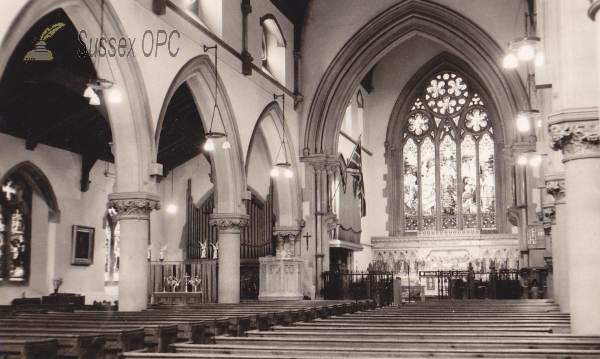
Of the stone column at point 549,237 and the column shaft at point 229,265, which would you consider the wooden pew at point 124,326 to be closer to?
the stone column at point 549,237

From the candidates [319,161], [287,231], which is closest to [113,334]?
[287,231]

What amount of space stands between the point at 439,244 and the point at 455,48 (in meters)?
8.31

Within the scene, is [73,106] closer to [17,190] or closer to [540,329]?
[17,190]

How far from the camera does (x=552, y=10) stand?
993cm

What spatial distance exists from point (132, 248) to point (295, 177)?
9.02 m

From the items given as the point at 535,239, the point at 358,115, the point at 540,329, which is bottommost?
the point at 540,329

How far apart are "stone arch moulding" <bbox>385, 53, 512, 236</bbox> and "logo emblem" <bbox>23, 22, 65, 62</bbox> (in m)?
17.0

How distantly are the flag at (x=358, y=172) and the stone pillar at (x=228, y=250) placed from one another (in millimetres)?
7063

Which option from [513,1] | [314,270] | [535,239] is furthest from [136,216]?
[513,1]

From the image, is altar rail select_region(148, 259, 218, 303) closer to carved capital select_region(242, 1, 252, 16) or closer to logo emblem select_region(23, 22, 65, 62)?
carved capital select_region(242, 1, 252, 16)

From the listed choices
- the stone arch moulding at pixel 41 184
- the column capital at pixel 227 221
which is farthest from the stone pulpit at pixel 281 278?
the stone arch moulding at pixel 41 184

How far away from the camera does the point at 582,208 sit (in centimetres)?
771

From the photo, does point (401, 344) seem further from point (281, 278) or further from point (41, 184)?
point (41, 184)

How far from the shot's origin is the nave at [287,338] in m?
5.12
